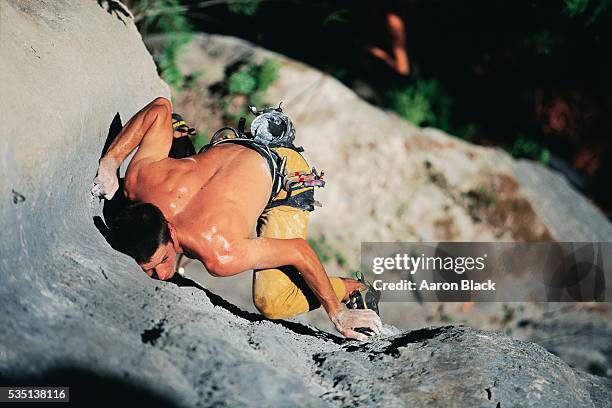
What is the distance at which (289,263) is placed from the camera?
3.80 metres

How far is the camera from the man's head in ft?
11.0

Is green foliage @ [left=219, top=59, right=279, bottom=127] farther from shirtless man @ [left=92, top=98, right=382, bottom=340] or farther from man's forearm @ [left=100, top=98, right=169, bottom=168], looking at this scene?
man's forearm @ [left=100, top=98, right=169, bottom=168]

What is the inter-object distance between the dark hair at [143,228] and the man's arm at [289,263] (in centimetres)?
31

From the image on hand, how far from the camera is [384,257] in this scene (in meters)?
7.79

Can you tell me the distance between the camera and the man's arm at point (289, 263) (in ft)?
11.5

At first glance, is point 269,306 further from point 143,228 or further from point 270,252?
point 143,228

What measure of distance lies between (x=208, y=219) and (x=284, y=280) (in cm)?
100

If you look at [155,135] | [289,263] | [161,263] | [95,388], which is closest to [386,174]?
[289,263]

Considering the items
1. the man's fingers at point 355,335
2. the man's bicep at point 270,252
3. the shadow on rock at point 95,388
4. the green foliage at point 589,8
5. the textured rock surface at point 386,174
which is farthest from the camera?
the textured rock surface at point 386,174

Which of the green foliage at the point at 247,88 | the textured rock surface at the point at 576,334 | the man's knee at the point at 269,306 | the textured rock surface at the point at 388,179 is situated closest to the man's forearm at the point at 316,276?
the man's knee at the point at 269,306

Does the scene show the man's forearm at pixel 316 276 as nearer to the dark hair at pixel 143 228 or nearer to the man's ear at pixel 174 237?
the man's ear at pixel 174 237

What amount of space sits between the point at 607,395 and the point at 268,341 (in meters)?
2.38

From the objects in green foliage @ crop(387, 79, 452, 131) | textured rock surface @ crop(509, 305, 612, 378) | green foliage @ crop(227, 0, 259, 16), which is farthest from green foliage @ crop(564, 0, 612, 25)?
green foliage @ crop(227, 0, 259, 16)

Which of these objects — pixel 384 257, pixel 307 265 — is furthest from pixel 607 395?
pixel 384 257
